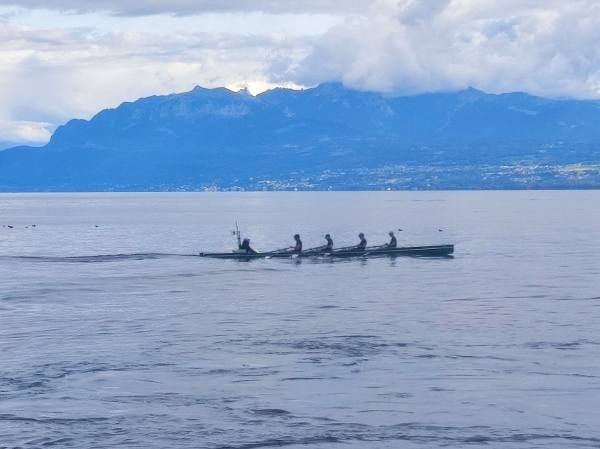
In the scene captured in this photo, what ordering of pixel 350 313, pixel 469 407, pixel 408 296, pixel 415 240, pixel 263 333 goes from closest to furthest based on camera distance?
pixel 469 407, pixel 263 333, pixel 350 313, pixel 408 296, pixel 415 240

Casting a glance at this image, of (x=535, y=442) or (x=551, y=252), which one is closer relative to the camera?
(x=535, y=442)

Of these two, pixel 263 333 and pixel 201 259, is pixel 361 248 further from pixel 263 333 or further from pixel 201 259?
pixel 263 333

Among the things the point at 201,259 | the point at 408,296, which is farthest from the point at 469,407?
the point at 201,259

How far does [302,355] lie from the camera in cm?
3112

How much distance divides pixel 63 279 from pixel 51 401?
106ft

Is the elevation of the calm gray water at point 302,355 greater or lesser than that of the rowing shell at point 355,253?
lesser

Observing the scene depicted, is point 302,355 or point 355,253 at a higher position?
point 355,253

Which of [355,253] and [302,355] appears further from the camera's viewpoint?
[355,253]

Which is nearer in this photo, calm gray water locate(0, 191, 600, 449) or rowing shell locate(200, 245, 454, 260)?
calm gray water locate(0, 191, 600, 449)

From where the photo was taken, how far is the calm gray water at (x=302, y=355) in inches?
907

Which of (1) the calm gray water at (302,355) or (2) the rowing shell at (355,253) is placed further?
(2) the rowing shell at (355,253)

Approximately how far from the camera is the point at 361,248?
217ft

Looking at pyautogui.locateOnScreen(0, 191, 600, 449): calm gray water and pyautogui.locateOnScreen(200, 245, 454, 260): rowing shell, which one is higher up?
pyautogui.locateOnScreen(200, 245, 454, 260): rowing shell

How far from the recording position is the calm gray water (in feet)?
75.6
